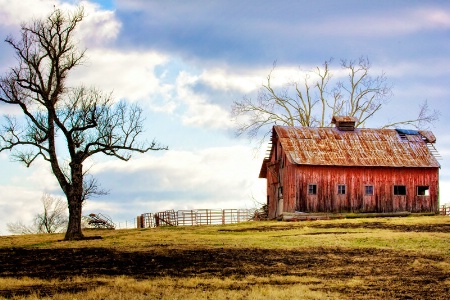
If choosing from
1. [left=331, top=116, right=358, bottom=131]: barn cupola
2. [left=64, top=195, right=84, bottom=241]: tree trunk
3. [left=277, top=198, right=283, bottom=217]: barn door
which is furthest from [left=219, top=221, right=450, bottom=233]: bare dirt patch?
[left=331, top=116, right=358, bottom=131]: barn cupola

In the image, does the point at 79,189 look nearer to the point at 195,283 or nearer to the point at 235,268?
the point at 235,268

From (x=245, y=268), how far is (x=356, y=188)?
31.8 m

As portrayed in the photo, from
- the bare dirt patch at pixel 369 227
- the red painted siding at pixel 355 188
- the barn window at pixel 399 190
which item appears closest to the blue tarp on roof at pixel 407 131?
the red painted siding at pixel 355 188

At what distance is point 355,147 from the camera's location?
5603cm

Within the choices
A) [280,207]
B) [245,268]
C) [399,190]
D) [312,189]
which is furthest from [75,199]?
[399,190]

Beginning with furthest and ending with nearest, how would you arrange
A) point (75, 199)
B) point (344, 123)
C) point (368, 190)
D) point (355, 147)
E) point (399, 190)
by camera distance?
1. point (344, 123)
2. point (355, 147)
3. point (399, 190)
4. point (368, 190)
5. point (75, 199)

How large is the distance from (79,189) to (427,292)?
27542 millimetres

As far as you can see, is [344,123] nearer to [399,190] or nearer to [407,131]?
[407,131]

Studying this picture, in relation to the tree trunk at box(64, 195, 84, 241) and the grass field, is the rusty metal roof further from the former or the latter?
the tree trunk at box(64, 195, 84, 241)

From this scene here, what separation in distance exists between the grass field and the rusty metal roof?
14.8 meters

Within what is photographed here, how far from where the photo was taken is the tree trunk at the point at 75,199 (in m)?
41.4

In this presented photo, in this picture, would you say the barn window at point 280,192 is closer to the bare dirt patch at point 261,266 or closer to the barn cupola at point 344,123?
the barn cupola at point 344,123

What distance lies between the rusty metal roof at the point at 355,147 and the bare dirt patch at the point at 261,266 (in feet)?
A: 79.5

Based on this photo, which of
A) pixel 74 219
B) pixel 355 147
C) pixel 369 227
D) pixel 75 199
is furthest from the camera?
pixel 355 147
